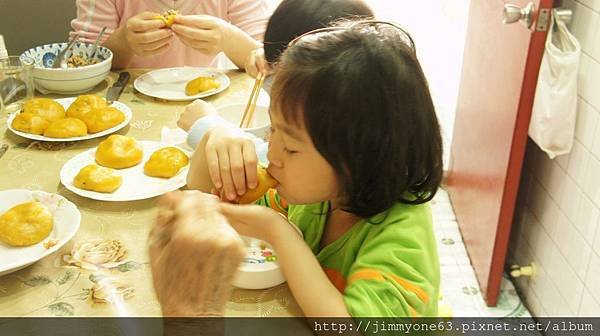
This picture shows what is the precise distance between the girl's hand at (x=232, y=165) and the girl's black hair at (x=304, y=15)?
405 mm

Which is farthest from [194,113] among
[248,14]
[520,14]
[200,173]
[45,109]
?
[520,14]

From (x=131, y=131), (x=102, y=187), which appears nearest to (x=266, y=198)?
(x=102, y=187)

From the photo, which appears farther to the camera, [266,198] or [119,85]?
[119,85]

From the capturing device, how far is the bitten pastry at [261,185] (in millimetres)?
876

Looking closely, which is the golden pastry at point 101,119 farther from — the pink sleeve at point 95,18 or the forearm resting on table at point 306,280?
the forearm resting on table at point 306,280

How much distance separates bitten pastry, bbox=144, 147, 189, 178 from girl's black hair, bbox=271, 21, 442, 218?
1.17 ft

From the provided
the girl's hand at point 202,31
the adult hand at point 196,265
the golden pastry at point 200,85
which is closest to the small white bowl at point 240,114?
the golden pastry at point 200,85

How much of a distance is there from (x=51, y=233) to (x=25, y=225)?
4 centimetres

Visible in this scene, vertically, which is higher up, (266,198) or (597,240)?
(266,198)

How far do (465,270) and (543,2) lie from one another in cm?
99

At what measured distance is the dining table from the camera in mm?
811

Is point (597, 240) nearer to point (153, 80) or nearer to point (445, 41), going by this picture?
point (153, 80)

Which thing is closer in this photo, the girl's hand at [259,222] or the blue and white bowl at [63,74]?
the girl's hand at [259,222]

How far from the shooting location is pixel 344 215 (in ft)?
3.05
